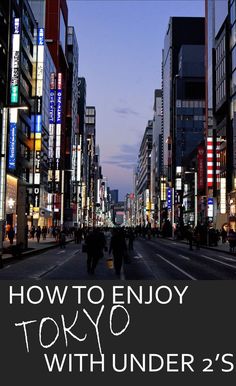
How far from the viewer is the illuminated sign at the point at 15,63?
A: 52.7 m

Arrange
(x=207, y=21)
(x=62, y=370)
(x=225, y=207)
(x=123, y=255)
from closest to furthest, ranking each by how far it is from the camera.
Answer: (x=62, y=370), (x=123, y=255), (x=225, y=207), (x=207, y=21)

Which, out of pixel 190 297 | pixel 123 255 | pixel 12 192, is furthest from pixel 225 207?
Result: pixel 190 297

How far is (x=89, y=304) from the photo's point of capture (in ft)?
33.8

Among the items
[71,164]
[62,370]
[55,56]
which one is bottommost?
[62,370]

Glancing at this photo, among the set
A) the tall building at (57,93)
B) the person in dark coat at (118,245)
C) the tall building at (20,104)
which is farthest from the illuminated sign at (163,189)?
the person in dark coat at (118,245)

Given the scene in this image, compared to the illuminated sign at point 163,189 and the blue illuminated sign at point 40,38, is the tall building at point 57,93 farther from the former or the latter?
the illuminated sign at point 163,189

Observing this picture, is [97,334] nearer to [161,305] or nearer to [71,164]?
[161,305]

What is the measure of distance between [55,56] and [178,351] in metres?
112

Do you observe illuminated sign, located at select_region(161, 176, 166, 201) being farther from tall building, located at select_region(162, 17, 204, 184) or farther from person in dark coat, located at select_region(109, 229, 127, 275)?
person in dark coat, located at select_region(109, 229, 127, 275)

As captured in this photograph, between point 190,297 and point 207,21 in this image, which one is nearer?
point 190,297

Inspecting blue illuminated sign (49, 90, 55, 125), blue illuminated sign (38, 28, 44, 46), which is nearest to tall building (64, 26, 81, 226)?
blue illuminated sign (49, 90, 55, 125)

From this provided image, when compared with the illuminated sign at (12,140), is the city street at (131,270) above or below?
below

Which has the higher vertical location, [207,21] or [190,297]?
[207,21]

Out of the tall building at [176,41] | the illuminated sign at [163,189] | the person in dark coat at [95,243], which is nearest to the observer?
the person in dark coat at [95,243]
